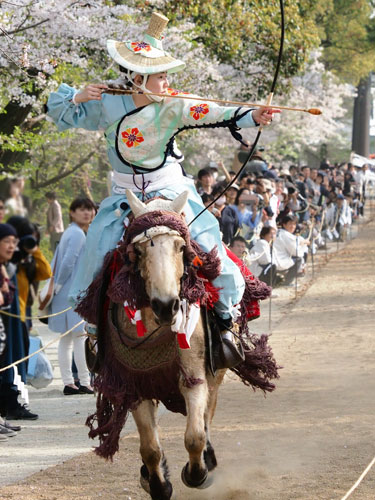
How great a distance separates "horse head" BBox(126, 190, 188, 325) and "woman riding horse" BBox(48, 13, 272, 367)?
0.57 m

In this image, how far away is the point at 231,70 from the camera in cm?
2291

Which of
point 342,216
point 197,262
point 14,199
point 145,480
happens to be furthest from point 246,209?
point 14,199

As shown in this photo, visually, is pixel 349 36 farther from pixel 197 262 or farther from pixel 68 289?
pixel 197 262

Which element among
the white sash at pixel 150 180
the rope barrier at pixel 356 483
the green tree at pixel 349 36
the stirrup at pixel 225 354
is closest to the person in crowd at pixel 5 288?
the white sash at pixel 150 180

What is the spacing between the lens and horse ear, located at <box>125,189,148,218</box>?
593 cm

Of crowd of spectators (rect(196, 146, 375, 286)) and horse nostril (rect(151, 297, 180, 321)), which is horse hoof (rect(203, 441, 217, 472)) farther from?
crowd of spectators (rect(196, 146, 375, 286))

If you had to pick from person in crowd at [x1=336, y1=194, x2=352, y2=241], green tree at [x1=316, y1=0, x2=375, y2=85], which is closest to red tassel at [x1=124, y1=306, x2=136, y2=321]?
person in crowd at [x1=336, y1=194, x2=352, y2=241]

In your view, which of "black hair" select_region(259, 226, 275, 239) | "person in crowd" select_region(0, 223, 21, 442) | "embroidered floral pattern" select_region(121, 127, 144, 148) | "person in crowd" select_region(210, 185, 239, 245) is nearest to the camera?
→ "embroidered floral pattern" select_region(121, 127, 144, 148)

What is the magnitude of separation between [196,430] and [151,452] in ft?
1.28

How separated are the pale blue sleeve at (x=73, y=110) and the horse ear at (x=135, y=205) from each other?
3.35 ft

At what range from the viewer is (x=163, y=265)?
5.51 meters

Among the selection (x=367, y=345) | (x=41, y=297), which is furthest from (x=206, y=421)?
(x=367, y=345)

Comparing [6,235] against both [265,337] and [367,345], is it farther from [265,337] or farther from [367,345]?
[367,345]

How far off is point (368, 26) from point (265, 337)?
3369cm
